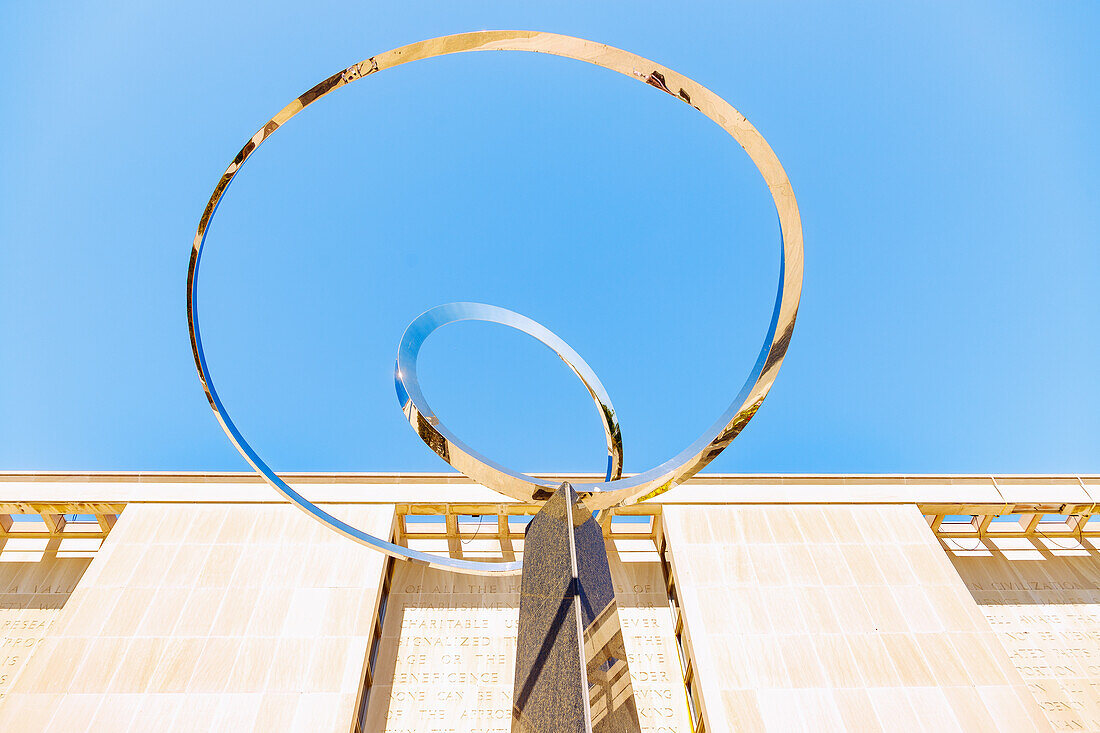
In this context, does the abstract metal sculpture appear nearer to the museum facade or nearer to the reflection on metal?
the reflection on metal

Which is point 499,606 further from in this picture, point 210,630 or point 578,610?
point 578,610

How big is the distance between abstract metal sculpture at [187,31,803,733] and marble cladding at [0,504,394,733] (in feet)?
20.3

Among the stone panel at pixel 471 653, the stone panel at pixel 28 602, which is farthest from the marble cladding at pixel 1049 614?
the stone panel at pixel 28 602

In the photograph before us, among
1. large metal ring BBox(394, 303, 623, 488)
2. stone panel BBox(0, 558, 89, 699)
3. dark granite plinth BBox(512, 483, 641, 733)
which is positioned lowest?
dark granite plinth BBox(512, 483, 641, 733)

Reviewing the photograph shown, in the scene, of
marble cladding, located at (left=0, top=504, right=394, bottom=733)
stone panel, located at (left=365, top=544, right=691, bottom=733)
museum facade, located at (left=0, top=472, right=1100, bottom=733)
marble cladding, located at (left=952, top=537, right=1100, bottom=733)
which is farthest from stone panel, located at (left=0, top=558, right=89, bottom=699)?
marble cladding, located at (left=952, top=537, right=1100, bottom=733)

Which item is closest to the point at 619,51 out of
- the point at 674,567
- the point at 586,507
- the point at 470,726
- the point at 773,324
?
the point at 773,324

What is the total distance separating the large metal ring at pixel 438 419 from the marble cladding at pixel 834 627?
723cm

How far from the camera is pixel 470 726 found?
45.3ft

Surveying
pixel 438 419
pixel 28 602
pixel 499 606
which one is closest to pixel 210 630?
pixel 499 606

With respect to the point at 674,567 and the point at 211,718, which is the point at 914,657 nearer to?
the point at 674,567

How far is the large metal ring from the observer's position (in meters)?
6.98

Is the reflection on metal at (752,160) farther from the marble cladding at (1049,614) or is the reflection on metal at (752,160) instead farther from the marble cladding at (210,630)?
the marble cladding at (1049,614)

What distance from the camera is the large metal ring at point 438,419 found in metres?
6.98

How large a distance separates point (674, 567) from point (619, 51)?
12.2 m
